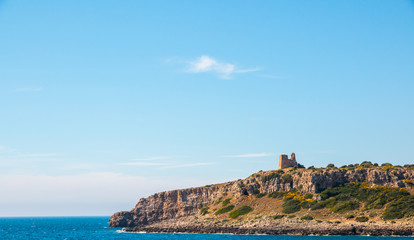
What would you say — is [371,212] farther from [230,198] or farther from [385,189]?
[230,198]

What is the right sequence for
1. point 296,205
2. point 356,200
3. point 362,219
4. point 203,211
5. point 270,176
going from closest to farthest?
1. point 362,219
2. point 356,200
3. point 296,205
4. point 270,176
5. point 203,211

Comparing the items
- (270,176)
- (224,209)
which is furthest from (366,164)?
(224,209)

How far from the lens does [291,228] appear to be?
96000 millimetres

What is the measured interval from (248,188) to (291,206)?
17730 mm

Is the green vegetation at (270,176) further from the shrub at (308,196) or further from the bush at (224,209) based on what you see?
the shrub at (308,196)

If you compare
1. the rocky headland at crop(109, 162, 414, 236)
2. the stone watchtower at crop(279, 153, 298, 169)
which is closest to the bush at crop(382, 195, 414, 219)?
the rocky headland at crop(109, 162, 414, 236)

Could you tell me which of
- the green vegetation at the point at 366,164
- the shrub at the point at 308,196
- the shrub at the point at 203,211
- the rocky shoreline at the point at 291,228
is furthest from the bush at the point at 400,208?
the shrub at the point at 203,211

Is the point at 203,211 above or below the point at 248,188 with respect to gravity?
below

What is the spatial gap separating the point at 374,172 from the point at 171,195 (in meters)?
56.5

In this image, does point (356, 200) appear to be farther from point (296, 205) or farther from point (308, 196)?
point (296, 205)

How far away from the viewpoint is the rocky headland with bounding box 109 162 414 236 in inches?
3622

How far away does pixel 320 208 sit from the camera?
341ft

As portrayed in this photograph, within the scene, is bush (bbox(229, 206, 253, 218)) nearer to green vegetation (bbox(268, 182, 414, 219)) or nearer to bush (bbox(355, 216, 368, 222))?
Answer: green vegetation (bbox(268, 182, 414, 219))

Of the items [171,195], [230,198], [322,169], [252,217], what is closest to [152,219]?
[171,195]
